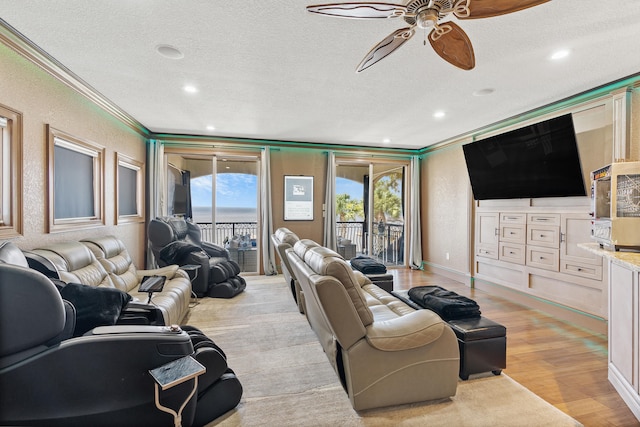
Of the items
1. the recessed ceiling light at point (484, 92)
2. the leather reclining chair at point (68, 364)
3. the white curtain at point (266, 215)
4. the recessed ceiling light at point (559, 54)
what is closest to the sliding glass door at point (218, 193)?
the white curtain at point (266, 215)

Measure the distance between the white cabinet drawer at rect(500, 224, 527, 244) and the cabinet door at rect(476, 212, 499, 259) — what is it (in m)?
0.12

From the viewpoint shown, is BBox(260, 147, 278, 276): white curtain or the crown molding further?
BBox(260, 147, 278, 276): white curtain

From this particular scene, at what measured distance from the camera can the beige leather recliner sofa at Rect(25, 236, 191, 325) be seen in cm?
251

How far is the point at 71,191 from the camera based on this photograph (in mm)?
3234

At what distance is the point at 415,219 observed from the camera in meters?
6.61

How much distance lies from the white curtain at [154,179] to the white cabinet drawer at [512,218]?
227 inches

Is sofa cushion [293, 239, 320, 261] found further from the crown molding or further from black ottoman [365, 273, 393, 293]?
the crown molding

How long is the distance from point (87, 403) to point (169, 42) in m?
2.50

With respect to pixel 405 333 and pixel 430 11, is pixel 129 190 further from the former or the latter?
pixel 430 11

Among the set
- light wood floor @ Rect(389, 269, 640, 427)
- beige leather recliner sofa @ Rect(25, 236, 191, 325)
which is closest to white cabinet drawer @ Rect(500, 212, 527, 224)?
light wood floor @ Rect(389, 269, 640, 427)

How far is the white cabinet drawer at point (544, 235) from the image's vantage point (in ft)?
12.3

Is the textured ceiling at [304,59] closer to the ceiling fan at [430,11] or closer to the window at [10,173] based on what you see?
the ceiling fan at [430,11]

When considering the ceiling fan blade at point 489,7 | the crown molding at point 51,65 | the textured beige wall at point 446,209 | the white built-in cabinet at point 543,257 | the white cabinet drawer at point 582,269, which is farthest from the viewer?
the textured beige wall at point 446,209

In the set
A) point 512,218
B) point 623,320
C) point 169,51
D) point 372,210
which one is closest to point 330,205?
point 372,210
